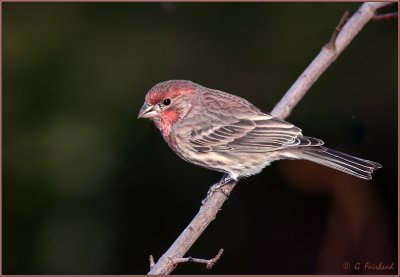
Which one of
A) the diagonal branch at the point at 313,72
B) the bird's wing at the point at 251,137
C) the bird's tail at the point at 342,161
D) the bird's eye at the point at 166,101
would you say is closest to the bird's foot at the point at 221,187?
the diagonal branch at the point at 313,72

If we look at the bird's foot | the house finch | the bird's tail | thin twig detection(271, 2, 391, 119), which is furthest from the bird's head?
the bird's tail

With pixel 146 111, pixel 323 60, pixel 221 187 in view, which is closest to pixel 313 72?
pixel 323 60

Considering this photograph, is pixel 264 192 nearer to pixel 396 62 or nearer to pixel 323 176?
pixel 323 176

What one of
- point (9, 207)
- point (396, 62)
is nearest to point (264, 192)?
point (396, 62)

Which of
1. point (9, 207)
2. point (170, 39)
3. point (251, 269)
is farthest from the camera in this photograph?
point (170, 39)

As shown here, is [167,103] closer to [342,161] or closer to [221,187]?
[221,187]

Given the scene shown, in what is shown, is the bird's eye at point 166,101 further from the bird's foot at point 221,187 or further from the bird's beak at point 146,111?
the bird's foot at point 221,187
